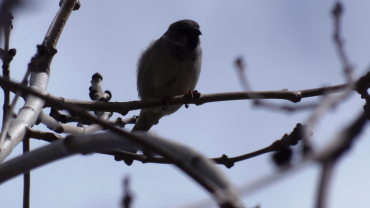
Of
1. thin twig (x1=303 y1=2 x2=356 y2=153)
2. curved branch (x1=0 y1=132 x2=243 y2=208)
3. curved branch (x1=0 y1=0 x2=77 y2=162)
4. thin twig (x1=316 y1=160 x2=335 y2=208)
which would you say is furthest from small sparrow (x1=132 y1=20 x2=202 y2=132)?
thin twig (x1=316 y1=160 x2=335 y2=208)

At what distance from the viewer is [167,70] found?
21.3 ft

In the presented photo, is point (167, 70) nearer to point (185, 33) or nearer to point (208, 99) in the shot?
point (185, 33)

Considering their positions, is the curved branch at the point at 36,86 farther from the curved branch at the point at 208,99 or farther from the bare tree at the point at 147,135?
the curved branch at the point at 208,99

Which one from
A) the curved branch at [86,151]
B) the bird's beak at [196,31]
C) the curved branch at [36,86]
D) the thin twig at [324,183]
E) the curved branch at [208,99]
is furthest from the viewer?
the bird's beak at [196,31]

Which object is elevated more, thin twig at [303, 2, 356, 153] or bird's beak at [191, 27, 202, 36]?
bird's beak at [191, 27, 202, 36]

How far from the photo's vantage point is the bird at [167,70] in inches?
256

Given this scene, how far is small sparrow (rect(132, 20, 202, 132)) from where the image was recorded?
6492 mm

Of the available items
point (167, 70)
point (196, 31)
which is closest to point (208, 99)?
point (167, 70)

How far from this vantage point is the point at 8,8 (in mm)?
1729

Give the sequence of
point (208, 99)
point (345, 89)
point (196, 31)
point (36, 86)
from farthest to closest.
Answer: point (196, 31)
point (208, 99)
point (36, 86)
point (345, 89)

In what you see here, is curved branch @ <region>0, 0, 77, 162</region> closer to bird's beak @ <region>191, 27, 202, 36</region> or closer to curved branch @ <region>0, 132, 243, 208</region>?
curved branch @ <region>0, 132, 243, 208</region>

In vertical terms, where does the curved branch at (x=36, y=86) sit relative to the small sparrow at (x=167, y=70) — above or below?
below

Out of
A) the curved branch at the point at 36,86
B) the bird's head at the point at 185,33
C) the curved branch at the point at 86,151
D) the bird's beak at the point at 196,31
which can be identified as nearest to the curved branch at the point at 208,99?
the curved branch at the point at 36,86

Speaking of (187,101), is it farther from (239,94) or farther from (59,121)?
(59,121)
